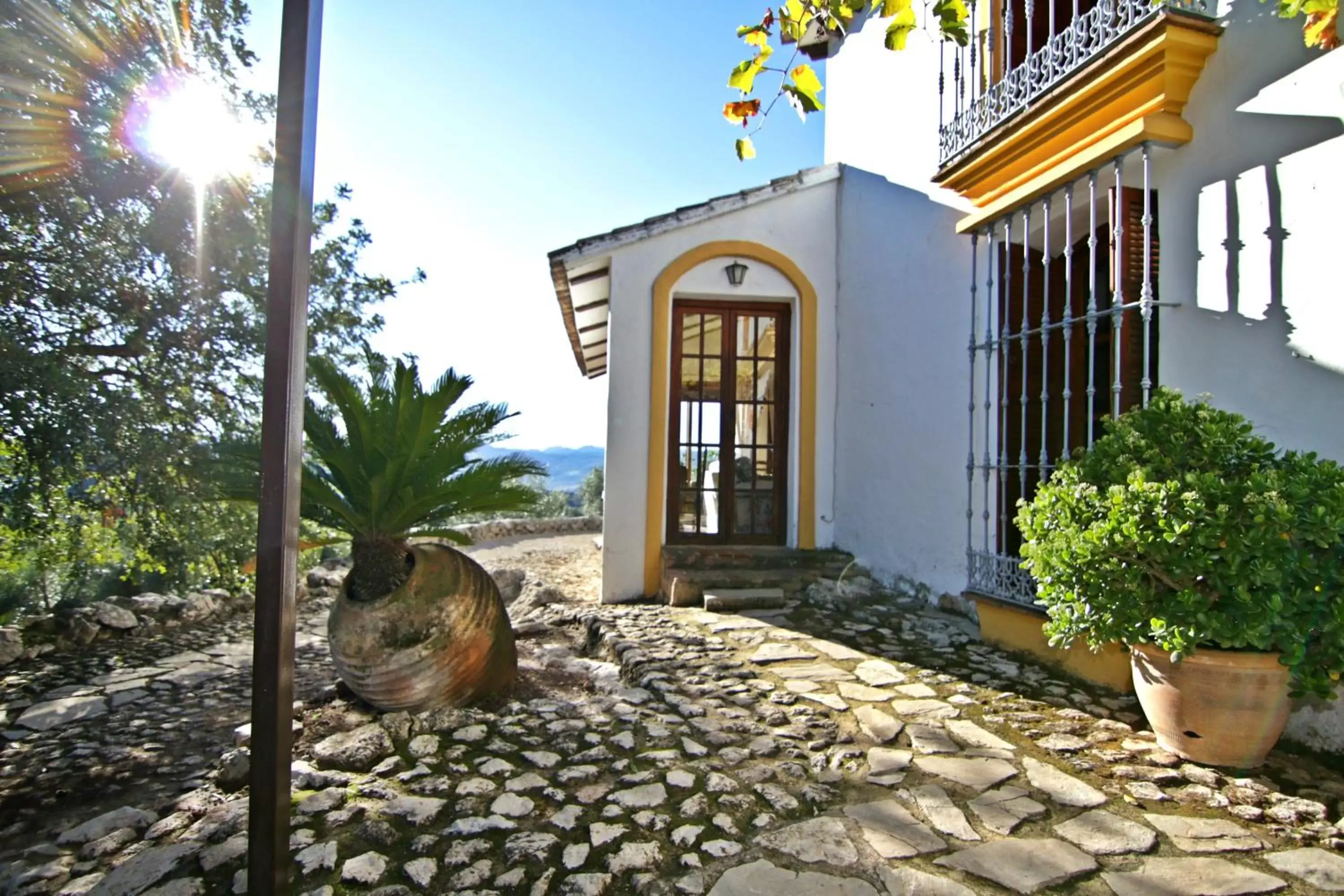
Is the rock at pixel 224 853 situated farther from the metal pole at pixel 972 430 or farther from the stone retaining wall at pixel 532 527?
the stone retaining wall at pixel 532 527

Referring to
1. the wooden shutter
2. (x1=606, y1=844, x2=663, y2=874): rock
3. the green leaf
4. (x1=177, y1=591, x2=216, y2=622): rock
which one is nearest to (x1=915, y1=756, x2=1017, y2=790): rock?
(x1=606, y1=844, x2=663, y2=874): rock

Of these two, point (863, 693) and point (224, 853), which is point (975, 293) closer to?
point (863, 693)

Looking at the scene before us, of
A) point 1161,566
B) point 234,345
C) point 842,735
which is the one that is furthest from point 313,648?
point 1161,566

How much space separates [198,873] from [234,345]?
406 centimetres

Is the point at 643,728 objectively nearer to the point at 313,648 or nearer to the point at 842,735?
the point at 842,735

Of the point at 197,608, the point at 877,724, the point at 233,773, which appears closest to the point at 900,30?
the point at 877,724

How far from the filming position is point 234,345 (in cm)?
521

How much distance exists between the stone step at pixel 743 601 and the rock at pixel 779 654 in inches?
38.7

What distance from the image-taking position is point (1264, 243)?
10.4 ft

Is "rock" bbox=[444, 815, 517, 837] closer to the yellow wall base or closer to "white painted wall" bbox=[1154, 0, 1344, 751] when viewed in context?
the yellow wall base

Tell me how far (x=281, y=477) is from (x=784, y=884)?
166 centimetres

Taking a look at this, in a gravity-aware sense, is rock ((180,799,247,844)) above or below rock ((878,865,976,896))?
below

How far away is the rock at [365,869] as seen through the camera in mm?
2047

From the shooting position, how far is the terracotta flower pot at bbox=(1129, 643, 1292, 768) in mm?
2572
